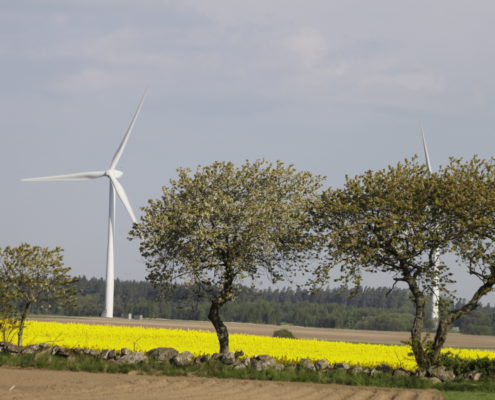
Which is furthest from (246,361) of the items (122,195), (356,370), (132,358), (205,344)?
(122,195)

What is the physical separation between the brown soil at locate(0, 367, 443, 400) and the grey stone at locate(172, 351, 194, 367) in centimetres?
300

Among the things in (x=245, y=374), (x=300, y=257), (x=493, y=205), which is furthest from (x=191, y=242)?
(x=493, y=205)

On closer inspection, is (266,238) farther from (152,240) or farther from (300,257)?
(152,240)

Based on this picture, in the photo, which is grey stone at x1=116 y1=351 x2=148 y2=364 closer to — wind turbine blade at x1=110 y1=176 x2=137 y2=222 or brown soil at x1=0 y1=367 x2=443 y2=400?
brown soil at x1=0 y1=367 x2=443 y2=400

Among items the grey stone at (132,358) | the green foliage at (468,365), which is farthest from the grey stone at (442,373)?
the grey stone at (132,358)

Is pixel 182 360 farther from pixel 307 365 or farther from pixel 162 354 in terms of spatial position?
pixel 307 365

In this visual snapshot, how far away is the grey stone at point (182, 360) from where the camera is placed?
103ft

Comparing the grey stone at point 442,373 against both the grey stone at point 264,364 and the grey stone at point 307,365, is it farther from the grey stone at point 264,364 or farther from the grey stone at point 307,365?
the grey stone at point 264,364

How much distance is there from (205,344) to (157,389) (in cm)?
2586

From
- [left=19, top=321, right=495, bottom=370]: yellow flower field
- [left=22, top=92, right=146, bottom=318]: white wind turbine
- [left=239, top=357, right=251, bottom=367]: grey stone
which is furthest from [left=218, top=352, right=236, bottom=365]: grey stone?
[left=22, top=92, right=146, bottom=318]: white wind turbine

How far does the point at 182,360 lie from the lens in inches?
1245

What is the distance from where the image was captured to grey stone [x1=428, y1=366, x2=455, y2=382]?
3083 centimetres

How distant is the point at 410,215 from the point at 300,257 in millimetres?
7259

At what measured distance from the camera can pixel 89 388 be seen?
24.3m
